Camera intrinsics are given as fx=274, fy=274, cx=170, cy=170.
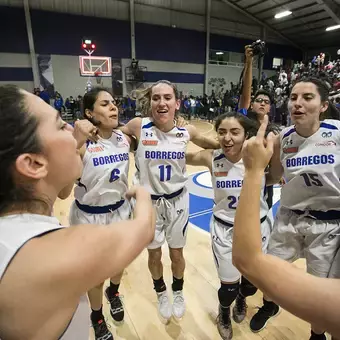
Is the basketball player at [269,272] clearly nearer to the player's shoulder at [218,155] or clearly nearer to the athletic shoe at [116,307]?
the player's shoulder at [218,155]

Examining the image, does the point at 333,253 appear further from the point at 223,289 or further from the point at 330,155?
the point at 223,289

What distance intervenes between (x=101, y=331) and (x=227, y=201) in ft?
4.90

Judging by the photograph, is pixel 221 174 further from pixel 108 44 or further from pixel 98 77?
pixel 108 44

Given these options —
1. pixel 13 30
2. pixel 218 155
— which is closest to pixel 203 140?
pixel 218 155

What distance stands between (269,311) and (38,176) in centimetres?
233

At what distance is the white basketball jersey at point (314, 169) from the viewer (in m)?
1.90

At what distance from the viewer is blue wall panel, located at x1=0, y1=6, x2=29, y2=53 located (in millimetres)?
13914

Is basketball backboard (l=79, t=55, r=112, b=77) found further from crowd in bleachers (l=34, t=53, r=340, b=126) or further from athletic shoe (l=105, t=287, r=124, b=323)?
athletic shoe (l=105, t=287, r=124, b=323)

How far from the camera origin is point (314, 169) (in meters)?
1.91

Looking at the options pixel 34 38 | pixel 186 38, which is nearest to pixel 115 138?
pixel 34 38

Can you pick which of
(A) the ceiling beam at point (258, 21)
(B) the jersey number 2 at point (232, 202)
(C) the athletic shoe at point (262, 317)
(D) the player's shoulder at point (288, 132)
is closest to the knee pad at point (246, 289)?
(C) the athletic shoe at point (262, 317)

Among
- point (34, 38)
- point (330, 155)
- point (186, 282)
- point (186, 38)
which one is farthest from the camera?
point (186, 38)

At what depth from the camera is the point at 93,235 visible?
2.54 feet

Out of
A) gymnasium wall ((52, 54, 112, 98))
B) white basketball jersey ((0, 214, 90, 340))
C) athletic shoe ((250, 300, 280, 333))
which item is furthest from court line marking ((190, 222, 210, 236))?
gymnasium wall ((52, 54, 112, 98))
